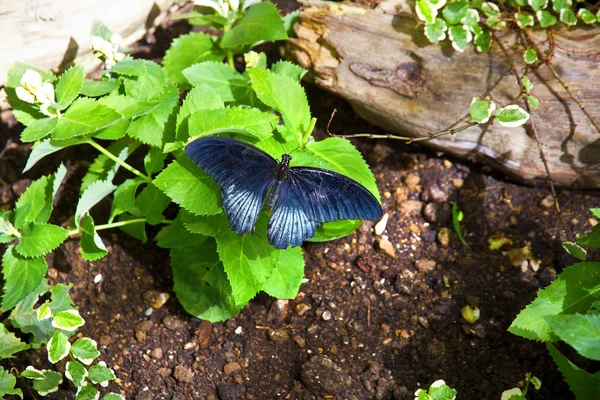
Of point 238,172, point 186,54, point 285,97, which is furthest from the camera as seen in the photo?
point 186,54

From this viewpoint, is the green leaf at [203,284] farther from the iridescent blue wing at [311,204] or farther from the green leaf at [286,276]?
the iridescent blue wing at [311,204]

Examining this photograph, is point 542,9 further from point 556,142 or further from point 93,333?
point 93,333

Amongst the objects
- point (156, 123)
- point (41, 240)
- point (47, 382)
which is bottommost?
point (47, 382)

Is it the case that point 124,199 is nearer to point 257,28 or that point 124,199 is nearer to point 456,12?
point 257,28

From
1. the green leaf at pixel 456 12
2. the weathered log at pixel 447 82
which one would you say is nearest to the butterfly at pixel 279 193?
the weathered log at pixel 447 82

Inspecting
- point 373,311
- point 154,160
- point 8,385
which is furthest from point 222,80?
point 8,385

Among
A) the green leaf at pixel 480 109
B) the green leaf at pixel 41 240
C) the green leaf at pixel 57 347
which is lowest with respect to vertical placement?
the green leaf at pixel 57 347
